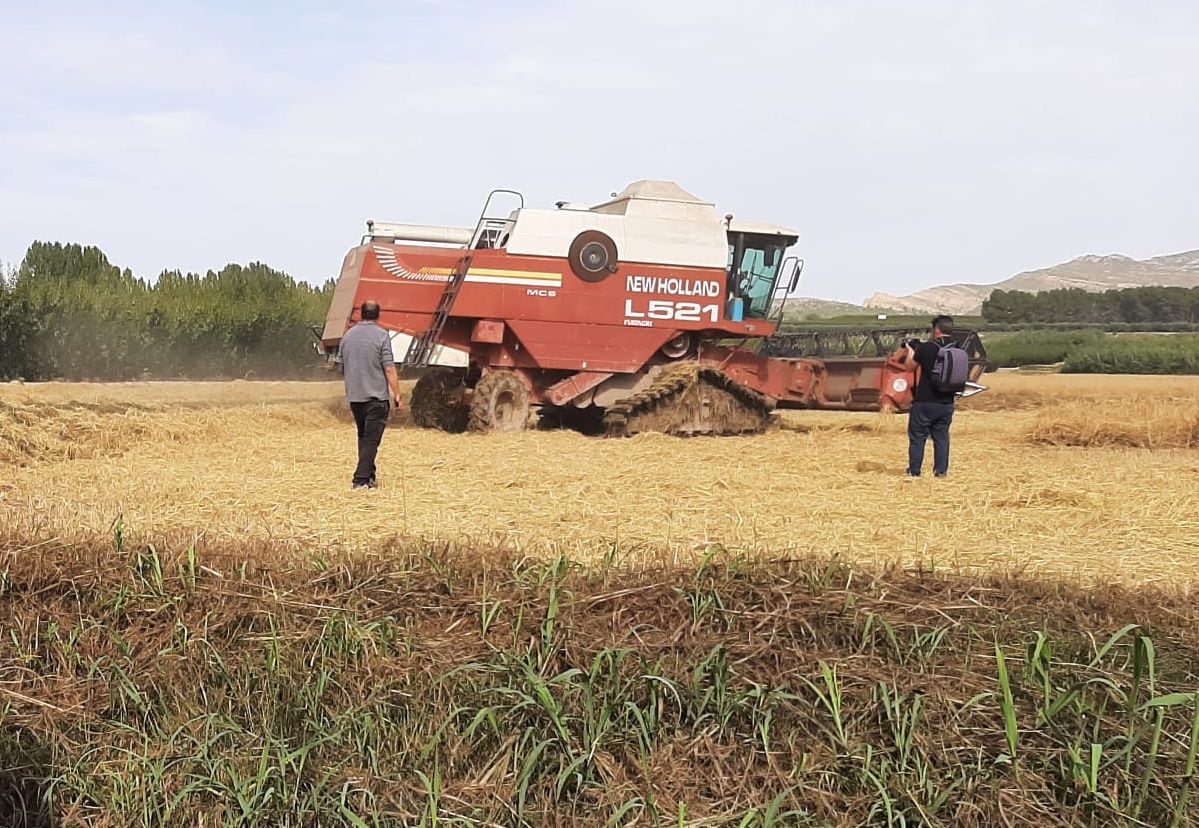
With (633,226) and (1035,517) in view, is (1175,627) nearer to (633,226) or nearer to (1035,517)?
(1035,517)

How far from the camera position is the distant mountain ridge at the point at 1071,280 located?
142 metres

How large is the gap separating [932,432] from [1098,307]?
44027 mm

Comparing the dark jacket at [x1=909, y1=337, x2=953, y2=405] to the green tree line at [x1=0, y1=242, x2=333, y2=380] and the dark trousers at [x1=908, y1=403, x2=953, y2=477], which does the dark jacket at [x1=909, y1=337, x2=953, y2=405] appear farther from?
the green tree line at [x1=0, y1=242, x2=333, y2=380]

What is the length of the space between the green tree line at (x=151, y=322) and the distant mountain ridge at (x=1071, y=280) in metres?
111

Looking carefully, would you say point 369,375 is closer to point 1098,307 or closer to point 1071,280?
point 1098,307

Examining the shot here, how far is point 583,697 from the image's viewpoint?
14.9ft

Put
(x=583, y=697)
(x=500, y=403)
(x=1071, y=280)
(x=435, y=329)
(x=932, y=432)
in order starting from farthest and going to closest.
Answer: (x=1071, y=280) < (x=500, y=403) < (x=435, y=329) < (x=932, y=432) < (x=583, y=697)

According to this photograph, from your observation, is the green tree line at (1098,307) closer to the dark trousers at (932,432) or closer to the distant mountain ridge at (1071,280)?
the dark trousers at (932,432)

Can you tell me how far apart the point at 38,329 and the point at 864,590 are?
2875 cm

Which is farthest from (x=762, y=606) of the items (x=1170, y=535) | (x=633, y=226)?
(x=633, y=226)

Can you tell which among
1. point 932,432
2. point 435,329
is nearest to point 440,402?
point 435,329

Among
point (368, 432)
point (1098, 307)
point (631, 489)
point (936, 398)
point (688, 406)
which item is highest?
point (1098, 307)

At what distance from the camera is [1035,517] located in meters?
7.66

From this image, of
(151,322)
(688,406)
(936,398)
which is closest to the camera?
(936,398)
